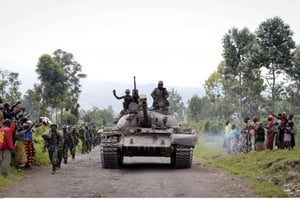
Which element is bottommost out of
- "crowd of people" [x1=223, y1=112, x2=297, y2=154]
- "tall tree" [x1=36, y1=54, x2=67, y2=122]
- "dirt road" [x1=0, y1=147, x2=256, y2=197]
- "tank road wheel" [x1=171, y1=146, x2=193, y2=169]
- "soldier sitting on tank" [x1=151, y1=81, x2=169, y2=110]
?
"dirt road" [x1=0, y1=147, x2=256, y2=197]

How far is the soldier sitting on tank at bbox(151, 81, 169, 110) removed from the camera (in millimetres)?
19516

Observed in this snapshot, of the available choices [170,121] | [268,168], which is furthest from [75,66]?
[268,168]

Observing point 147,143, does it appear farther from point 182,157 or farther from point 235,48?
point 235,48

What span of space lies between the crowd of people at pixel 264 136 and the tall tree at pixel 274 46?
7.25 metres

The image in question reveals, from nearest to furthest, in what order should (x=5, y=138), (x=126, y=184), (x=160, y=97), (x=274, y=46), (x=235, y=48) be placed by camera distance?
(x=126, y=184) → (x=5, y=138) → (x=160, y=97) → (x=274, y=46) → (x=235, y=48)

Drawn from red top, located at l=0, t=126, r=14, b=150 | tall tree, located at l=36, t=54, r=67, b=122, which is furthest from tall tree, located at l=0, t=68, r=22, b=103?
red top, located at l=0, t=126, r=14, b=150

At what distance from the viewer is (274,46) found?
29.9 metres

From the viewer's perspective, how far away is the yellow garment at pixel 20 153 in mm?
16297

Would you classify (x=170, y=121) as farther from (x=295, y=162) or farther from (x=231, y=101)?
(x=231, y=101)

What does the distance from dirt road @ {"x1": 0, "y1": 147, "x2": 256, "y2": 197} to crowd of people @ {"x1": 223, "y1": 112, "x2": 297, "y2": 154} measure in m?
3.45

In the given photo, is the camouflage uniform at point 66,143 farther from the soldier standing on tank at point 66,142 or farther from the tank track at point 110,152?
the tank track at point 110,152

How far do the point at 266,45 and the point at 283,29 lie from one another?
49.5 inches

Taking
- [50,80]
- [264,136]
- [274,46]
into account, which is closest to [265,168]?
[264,136]

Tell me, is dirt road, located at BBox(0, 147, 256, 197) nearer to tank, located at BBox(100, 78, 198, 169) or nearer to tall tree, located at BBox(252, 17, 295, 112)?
tank, located at BBox(100, 78, 198, 169)
